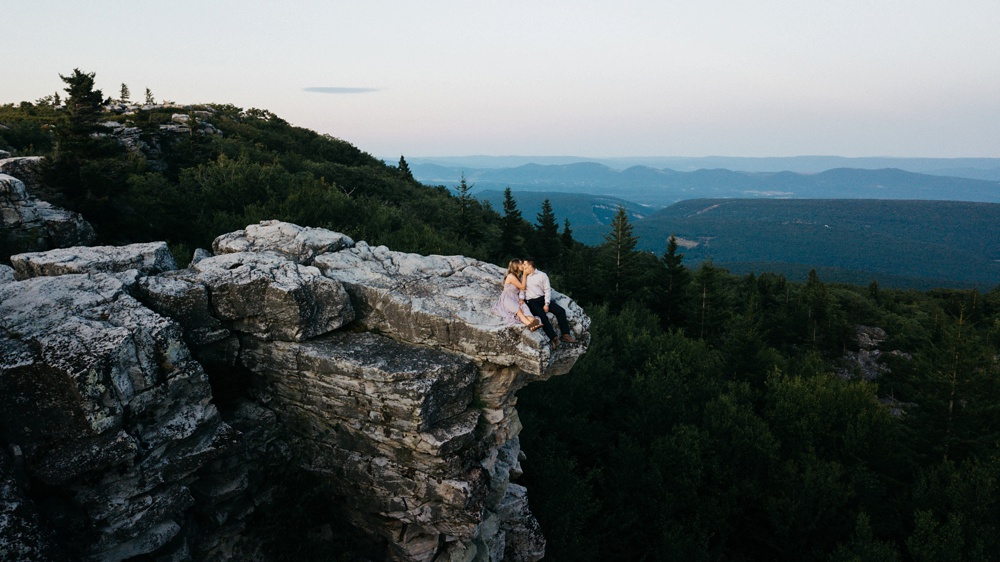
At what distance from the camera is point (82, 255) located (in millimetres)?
10977

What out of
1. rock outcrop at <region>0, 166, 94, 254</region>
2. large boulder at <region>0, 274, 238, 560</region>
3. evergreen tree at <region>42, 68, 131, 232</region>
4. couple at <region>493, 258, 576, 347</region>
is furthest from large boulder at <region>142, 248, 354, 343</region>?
evergreen tree at <region>42, 68, 131, 232</region>

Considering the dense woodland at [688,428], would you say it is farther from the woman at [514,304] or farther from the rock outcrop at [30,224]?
the woman at [514,304]

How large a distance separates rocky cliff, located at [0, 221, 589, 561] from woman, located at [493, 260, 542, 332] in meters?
0.26

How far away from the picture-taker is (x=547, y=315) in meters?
11.4

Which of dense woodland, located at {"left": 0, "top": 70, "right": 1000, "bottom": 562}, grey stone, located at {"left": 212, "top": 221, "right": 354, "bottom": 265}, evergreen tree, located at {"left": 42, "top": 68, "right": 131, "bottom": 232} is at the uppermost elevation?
evergreen tree, located at {"left": 42, "top": 68, "right": 131, "bottom": 232}

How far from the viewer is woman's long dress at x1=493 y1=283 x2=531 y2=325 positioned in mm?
10828

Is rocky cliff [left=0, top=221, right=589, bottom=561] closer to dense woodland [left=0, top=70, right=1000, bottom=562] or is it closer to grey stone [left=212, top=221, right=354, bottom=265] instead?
grey stone [left=212, top=221, right=354, bottom=265]

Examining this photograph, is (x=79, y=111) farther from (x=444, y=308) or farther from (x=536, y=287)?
(x=536, y=287)

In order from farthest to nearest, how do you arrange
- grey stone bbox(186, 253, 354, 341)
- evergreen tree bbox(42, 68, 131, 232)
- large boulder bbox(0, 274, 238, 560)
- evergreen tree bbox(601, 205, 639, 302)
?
evergreen tree bbox(601, 205, 639, 302) < evergreen tree bbox(42, 68, 131, 232) < grey stone bbox(186, 253, 354, 341) < large boulder bbox(0, 274, 238, 560)

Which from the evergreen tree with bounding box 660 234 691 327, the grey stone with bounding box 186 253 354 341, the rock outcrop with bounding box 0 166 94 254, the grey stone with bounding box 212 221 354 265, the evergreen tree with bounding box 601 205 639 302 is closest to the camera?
the grey stone with bounding box 186 253 354 341

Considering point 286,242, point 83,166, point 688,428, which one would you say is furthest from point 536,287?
point 83,166

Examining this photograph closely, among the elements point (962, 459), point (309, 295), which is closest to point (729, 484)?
point (962, 459)

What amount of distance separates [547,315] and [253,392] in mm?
7124

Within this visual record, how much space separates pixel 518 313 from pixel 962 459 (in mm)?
21937
